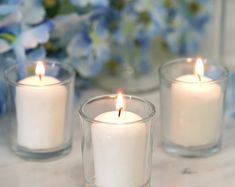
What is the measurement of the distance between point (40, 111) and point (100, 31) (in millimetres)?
223

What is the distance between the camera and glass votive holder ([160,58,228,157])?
905 mm

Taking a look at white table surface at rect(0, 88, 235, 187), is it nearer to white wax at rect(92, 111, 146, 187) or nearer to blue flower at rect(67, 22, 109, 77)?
white wax at rect(92, 111, 146, 187)

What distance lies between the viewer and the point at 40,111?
901 mm

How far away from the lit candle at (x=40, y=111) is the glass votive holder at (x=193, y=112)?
14cm

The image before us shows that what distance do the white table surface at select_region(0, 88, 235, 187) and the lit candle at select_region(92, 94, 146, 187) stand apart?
0.17 ft

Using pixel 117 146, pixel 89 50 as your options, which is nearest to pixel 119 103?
pixel 117 146

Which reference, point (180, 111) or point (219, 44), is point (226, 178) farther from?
point (219, 44)

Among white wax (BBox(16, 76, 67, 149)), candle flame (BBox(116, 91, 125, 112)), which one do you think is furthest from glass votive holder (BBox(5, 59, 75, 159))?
candle flame (BBox(116, 91, 125, 112))

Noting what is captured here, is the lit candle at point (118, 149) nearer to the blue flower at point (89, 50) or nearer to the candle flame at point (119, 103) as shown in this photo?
the candle flame at point (119, 103)

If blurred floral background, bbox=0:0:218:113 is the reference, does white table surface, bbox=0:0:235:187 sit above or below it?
below

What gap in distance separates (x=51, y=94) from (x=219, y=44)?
0.48 m

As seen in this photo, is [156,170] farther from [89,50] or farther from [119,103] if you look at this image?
[89,50]

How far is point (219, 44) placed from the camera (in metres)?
1.27

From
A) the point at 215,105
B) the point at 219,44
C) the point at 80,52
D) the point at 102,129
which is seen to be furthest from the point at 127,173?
the point at 219,44
